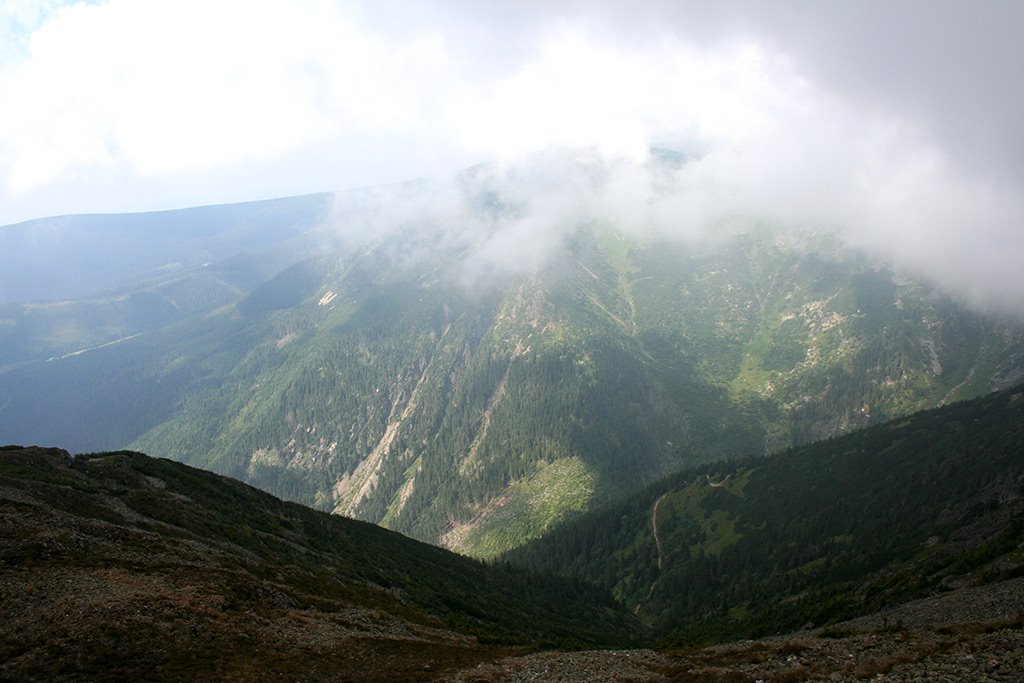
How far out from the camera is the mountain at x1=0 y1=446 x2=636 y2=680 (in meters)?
38.2

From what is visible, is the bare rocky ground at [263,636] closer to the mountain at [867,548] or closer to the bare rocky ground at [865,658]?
the bare rocky ground at [865,658]

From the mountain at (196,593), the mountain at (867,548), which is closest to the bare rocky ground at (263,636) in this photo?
the mountain at (196,593)

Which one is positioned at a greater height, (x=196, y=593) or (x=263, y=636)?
(x=196, y=593)

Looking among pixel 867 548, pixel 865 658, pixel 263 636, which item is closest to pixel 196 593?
pixel 263 636

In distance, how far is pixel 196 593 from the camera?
160 ft

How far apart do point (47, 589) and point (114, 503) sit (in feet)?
112

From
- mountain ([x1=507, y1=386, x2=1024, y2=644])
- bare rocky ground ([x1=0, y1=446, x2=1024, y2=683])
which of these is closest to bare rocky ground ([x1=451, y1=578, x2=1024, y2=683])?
bare rocky ground ([x1=0, y1=446, x2=1024, y2=683])

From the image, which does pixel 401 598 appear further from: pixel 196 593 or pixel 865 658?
pixel 865 658

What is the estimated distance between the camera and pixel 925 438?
198625 mm

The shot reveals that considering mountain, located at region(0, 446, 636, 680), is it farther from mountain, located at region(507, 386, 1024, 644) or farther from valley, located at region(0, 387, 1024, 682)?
mountain, located at region(507, 386, 1024, 644)

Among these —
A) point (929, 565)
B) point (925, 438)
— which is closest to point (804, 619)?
point (929, 565)

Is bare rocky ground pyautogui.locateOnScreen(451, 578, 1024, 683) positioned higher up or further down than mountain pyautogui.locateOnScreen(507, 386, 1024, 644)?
higher up

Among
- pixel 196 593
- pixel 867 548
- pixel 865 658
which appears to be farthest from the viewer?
pixel 867 548

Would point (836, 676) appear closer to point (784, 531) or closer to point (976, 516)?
point (976, 516)
